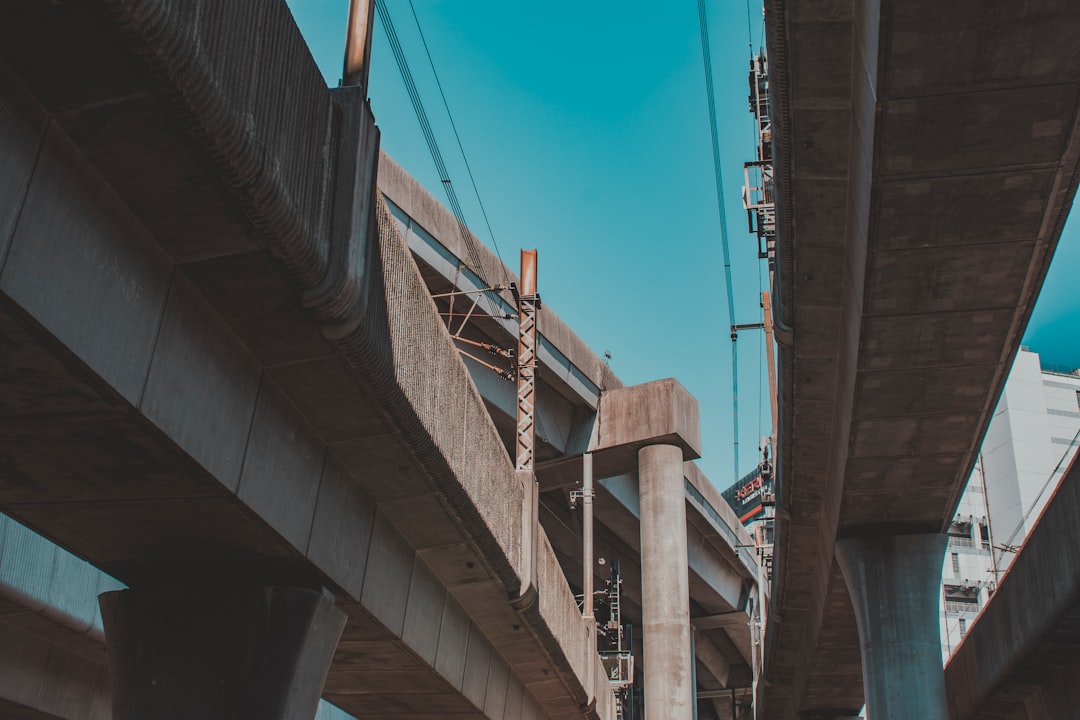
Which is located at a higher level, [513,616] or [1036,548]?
[1036,548]

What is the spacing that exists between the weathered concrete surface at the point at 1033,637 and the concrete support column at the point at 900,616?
43.5 inches

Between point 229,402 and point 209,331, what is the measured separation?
62cm

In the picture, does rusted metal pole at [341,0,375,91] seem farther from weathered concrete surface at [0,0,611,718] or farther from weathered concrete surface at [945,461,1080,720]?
weathered concrete surface at [945,461,1080,720]

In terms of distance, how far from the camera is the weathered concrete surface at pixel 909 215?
864 cm

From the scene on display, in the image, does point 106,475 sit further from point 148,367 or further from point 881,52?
point 881,52

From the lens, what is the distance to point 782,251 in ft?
39.1

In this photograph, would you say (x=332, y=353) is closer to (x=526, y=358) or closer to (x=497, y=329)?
(x=526, y=358)

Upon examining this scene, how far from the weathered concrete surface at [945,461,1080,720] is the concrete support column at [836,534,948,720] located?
111cm

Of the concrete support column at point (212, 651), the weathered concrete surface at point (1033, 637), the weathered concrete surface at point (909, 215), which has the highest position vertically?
the weathered concrete surface at point (909, 215)

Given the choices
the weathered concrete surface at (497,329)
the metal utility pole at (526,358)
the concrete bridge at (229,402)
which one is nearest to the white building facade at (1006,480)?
the weathered concrete surface at (497,329)

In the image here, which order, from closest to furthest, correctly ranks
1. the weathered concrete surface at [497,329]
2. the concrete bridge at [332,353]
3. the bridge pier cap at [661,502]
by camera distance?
the concrete bridge at [332,353] → the weathered concrete surface at [497,329] → the bridge pier cap at [661,502]

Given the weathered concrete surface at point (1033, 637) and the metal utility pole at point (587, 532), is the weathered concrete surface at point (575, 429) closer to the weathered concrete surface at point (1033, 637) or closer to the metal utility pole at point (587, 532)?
the metal utility pole at point (587, 532)

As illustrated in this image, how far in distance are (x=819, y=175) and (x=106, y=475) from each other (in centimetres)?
685

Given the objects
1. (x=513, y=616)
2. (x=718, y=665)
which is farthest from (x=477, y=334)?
(x=718, y=665)
